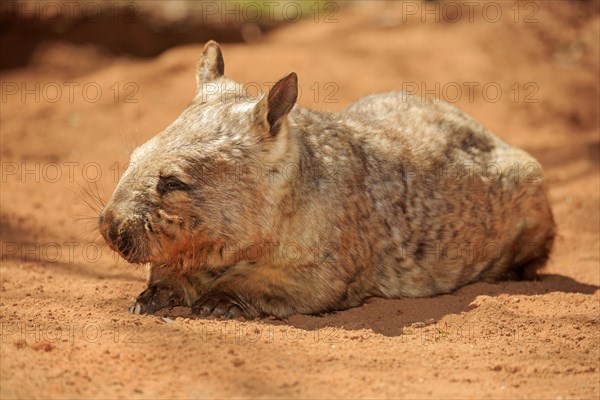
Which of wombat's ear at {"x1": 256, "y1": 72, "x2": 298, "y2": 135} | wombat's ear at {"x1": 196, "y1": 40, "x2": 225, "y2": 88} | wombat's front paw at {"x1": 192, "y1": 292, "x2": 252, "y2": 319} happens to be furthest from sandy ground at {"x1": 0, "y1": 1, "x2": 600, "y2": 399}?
wombat's ear at {"x1": 256, "y1": 72, "x2": 298, "y2": 135}

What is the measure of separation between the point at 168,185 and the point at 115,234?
1.26ft

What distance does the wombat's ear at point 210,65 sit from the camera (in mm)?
5638

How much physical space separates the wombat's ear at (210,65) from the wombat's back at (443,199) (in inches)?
35.7

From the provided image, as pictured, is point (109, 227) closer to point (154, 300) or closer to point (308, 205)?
point (154, 300)

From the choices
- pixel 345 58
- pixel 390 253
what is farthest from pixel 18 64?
pixel 390 253

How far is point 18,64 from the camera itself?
10.2 m

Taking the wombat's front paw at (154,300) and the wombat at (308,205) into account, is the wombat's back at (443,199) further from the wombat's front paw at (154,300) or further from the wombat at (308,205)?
the wombat's front paw at (154,300)

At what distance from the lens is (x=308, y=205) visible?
5137 mm

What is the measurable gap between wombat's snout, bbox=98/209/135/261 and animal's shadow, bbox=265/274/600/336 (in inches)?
35.9

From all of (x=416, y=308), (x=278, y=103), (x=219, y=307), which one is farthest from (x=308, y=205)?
(x=416, y=308)

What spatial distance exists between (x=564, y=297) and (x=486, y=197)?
0.88 meters

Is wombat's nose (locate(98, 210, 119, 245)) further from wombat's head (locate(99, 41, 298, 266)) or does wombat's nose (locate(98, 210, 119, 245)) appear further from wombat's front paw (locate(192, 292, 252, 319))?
wombat's front paw (locate(192, 292, 252, 319))

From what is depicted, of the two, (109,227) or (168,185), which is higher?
(168,185)

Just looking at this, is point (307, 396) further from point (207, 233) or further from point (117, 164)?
point (117, 164)
